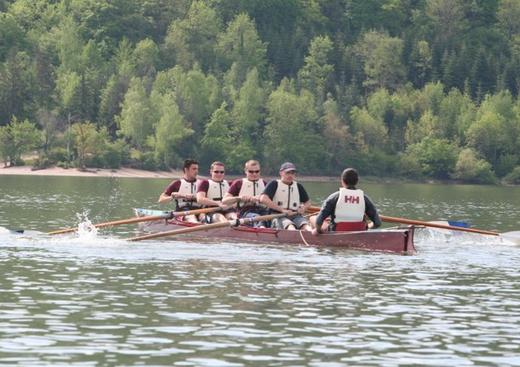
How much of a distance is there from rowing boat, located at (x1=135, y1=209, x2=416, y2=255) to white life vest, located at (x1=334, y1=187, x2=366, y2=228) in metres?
0.39

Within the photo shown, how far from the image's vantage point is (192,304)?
25.0 metres

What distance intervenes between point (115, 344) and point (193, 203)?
20323 mm

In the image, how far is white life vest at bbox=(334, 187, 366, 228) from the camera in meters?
34.6

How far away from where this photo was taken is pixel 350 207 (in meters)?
35.0

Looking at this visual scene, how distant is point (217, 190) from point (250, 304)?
15.7 metres

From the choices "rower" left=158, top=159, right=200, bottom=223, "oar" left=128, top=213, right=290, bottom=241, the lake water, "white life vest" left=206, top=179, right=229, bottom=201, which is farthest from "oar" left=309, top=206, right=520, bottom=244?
"rower" left=158, top=159, right=200, bottom=223

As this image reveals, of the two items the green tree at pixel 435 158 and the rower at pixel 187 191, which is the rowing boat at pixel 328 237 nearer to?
the rower at pixel 187 191

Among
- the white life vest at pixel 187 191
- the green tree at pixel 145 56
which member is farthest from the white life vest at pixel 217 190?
the green tree at pixel 145 56

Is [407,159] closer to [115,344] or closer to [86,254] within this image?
[86,254]

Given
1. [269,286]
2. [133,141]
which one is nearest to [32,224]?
[269,286]

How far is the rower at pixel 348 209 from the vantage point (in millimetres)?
34625

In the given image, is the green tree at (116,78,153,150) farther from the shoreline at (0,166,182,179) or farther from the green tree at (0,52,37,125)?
the green tree at (0,52,37,125)

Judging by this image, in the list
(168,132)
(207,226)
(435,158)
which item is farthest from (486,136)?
(207,226)

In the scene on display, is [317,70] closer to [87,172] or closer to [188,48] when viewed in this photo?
[188,48]
